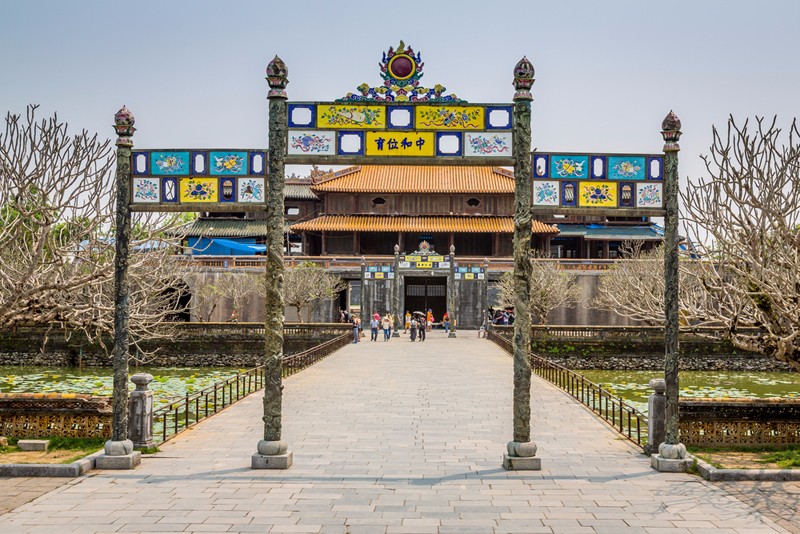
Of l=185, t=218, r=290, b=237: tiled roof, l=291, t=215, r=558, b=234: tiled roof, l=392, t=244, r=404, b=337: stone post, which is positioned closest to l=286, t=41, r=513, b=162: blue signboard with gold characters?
l=392, t=244, r=404, b=337: stone post

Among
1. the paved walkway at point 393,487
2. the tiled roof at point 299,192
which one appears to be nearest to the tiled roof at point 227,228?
the tiled roof at point 299,192

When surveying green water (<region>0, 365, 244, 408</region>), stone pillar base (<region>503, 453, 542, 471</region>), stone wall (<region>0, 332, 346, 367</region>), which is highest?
stone pillar base (<region>503, 453, 542, 471</region>)

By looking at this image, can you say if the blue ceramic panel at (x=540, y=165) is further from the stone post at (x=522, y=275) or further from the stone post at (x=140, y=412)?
the stone post at (x=140, y=412)

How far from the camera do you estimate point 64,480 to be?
9.04m

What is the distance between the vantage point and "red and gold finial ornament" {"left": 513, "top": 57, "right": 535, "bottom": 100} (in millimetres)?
9914

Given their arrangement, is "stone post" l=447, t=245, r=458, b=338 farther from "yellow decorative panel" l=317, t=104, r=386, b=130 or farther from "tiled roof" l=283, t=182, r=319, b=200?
"yellow decorative panel" l=317, t=104, r=386, b=130

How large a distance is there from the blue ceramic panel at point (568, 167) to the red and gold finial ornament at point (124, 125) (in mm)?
5705

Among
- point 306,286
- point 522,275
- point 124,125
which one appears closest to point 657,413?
point 522,275

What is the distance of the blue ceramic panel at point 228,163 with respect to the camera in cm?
1019

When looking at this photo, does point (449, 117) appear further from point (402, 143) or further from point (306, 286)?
point (306, 286)

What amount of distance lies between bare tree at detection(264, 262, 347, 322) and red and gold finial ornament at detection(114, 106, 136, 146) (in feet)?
106

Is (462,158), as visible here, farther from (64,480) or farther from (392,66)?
(64,480)

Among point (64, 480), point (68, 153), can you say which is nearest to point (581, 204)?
point (64, 480)

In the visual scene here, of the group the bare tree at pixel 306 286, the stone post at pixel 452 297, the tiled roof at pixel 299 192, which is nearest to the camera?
the stone post at pixel 452 297
